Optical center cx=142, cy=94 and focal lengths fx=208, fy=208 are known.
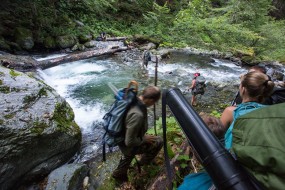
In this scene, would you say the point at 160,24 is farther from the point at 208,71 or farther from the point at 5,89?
the point at 5,89

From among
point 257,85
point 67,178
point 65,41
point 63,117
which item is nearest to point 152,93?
point 257,85

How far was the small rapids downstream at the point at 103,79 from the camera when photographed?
254 inches

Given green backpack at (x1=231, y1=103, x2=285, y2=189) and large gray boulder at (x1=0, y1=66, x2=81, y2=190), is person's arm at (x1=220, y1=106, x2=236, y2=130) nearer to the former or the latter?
green backpack at (x1=231, y1=103, x2=285, y2=189)

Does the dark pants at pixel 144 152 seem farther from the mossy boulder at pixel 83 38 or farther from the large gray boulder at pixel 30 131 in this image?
the mossy boulder at pixel 83 38

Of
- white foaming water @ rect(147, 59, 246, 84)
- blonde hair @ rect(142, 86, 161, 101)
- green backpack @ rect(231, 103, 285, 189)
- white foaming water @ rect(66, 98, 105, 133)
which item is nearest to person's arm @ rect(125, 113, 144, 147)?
blonde hair @ rect(142, 86, 161, 101)

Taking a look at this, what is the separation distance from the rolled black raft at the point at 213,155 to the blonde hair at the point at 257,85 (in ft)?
3.79

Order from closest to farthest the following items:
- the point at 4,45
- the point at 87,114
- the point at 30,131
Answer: the point at 30,131, the point at 87,114, the point at 4,45

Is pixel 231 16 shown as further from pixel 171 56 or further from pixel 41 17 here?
pixel 41 17

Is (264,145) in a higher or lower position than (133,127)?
higher

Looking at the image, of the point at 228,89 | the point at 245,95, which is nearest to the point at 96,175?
the point at 245,95

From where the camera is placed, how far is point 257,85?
220cm

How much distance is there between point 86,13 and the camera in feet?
70.2

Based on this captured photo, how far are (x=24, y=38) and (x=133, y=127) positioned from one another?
12.9 m

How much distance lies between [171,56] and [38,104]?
12.4m
